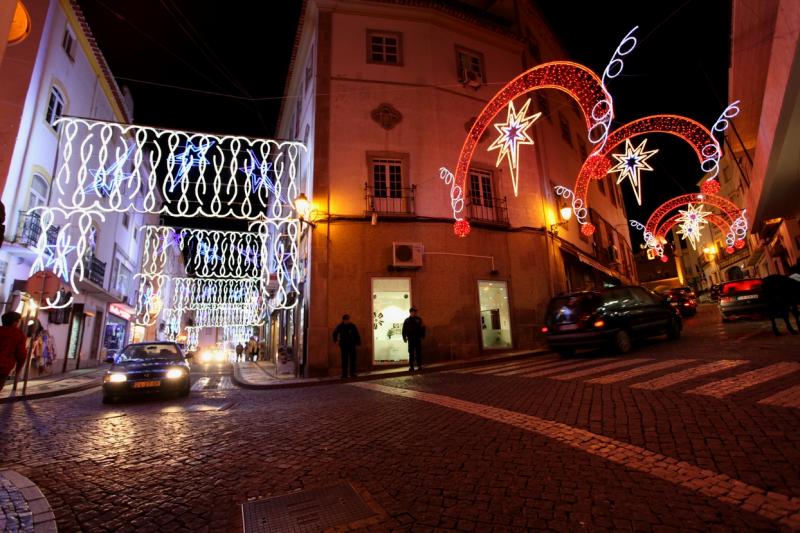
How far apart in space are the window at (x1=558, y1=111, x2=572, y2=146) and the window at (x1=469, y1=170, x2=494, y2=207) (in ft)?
28.9

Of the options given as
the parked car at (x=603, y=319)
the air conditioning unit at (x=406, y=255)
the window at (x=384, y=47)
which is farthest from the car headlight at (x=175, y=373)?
the window at (x=384, y=47)

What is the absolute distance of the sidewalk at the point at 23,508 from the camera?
2672 millimetres

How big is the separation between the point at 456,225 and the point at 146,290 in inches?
1247

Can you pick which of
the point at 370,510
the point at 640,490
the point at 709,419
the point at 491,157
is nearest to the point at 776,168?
the point at 491,157

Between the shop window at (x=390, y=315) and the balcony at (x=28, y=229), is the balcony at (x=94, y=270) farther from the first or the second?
the shop window at (x=390, y=315)

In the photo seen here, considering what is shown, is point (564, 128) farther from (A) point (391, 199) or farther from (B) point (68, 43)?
(B) point (68, 43)

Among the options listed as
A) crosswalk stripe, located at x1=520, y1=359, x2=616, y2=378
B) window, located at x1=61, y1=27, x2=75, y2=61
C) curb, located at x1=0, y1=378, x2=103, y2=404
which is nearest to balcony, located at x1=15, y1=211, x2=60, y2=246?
curb, located at x1=0, y1=378, x2=103, y2=404

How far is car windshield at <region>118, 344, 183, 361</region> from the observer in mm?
9836

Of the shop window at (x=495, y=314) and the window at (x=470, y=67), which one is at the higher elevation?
the window at (x=470, y=67)

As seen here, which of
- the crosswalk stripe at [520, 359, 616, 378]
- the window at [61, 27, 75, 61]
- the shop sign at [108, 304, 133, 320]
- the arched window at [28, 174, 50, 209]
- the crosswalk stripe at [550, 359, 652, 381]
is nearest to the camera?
the crosswalk stripe at [550, 359, 652, 381]

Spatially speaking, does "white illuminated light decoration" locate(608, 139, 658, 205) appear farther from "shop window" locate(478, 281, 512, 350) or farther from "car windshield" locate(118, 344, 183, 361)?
"car windshield" locate(118, 344, 183, 361)

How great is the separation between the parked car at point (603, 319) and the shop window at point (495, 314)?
3.97m

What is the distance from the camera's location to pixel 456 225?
14.0 metres

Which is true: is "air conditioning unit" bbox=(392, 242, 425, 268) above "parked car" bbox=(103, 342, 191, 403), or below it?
above
